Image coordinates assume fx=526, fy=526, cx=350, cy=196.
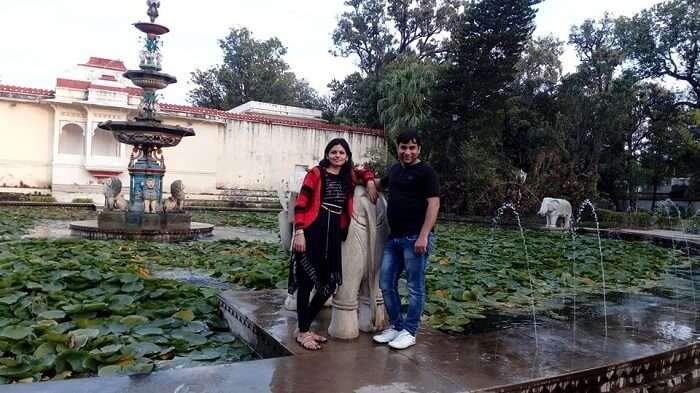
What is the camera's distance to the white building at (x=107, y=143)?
1794 centimetres

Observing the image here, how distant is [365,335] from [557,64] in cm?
2322

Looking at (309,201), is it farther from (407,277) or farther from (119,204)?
(119,204)

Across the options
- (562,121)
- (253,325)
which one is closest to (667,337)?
(253,325)

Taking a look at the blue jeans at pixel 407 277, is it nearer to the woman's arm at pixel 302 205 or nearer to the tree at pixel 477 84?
the woman's arm at pixel 302 205

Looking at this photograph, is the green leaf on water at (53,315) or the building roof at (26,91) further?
the building roof at (26,91)

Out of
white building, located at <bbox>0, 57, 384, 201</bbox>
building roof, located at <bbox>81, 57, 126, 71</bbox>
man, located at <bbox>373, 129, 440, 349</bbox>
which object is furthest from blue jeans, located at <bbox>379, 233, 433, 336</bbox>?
building roof, located at <bbox>81, 57, 126, 71</bbox>

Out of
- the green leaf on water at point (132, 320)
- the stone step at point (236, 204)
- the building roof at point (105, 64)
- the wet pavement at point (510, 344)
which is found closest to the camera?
the wet pavement at point (510, 344)

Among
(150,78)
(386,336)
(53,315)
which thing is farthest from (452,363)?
(150,78)

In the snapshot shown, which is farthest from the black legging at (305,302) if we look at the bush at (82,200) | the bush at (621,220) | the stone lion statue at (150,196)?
the bush at (82,200)

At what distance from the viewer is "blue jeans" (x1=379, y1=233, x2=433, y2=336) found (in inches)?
114

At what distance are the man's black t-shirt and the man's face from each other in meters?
0.04

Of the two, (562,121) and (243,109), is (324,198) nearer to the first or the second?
(562,121)

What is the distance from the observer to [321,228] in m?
2.86

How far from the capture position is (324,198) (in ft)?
9.44
